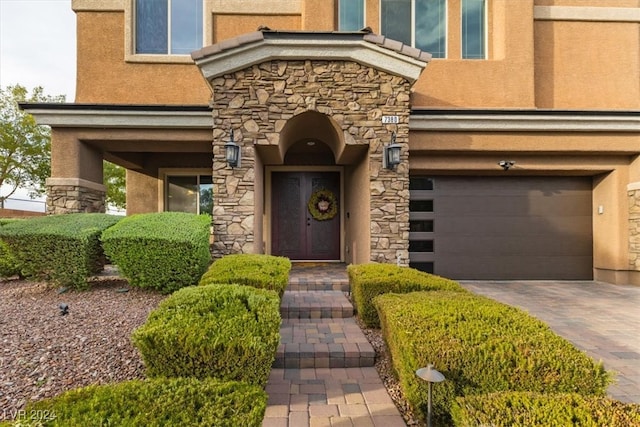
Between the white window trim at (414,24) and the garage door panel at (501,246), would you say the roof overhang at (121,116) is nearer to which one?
the white window trim at (414,24)

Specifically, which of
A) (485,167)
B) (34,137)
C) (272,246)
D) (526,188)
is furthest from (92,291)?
(34,137)

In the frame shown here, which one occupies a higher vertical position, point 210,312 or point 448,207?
point 448,207

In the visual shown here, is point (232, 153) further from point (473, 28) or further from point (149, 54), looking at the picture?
point (473, 28)

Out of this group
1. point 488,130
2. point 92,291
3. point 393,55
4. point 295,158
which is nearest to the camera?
point 92,291

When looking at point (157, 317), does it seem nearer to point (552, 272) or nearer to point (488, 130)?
point (488, 130)

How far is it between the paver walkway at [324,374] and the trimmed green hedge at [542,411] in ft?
2.89

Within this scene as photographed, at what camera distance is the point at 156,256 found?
452 centimetres

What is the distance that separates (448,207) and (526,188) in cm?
192

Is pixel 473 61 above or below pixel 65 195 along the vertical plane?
above

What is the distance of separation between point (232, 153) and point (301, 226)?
364 centimetres

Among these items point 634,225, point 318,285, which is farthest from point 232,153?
point 634,225

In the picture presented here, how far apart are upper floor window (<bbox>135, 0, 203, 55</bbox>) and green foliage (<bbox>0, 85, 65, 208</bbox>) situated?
11.2 meters

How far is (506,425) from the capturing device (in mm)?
1527

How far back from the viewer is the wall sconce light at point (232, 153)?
5.67m
